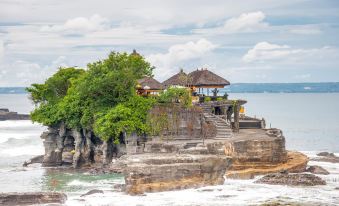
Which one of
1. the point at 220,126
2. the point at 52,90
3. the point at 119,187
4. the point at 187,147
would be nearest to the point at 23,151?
the point at 52,90

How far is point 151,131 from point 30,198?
1404 centimetres

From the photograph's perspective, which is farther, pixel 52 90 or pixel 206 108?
pixel 52 90

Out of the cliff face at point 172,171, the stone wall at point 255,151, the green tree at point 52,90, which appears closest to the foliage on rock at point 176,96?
the stone wall at point 255,151

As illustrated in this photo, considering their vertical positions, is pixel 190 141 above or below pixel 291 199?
above

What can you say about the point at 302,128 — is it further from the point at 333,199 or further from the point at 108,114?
the point at 333,199

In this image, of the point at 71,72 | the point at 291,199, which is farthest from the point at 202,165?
the point at 71,72

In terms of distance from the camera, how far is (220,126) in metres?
49.3

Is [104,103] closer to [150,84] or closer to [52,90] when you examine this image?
[150,84]

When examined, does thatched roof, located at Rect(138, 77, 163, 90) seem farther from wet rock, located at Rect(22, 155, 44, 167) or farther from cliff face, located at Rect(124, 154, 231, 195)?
wet rock, located at Rect(22, 155, 44, 167)

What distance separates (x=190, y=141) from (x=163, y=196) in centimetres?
1001

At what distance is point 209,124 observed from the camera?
4862cm

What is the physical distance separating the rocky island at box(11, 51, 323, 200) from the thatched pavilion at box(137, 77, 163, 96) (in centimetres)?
8

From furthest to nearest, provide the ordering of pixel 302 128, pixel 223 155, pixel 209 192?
pixel 302 128
pixel 223 155
pixel 209 192

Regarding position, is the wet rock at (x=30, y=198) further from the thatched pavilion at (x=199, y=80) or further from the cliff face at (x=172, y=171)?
the thatched pavilion at (x=199, y=80)
